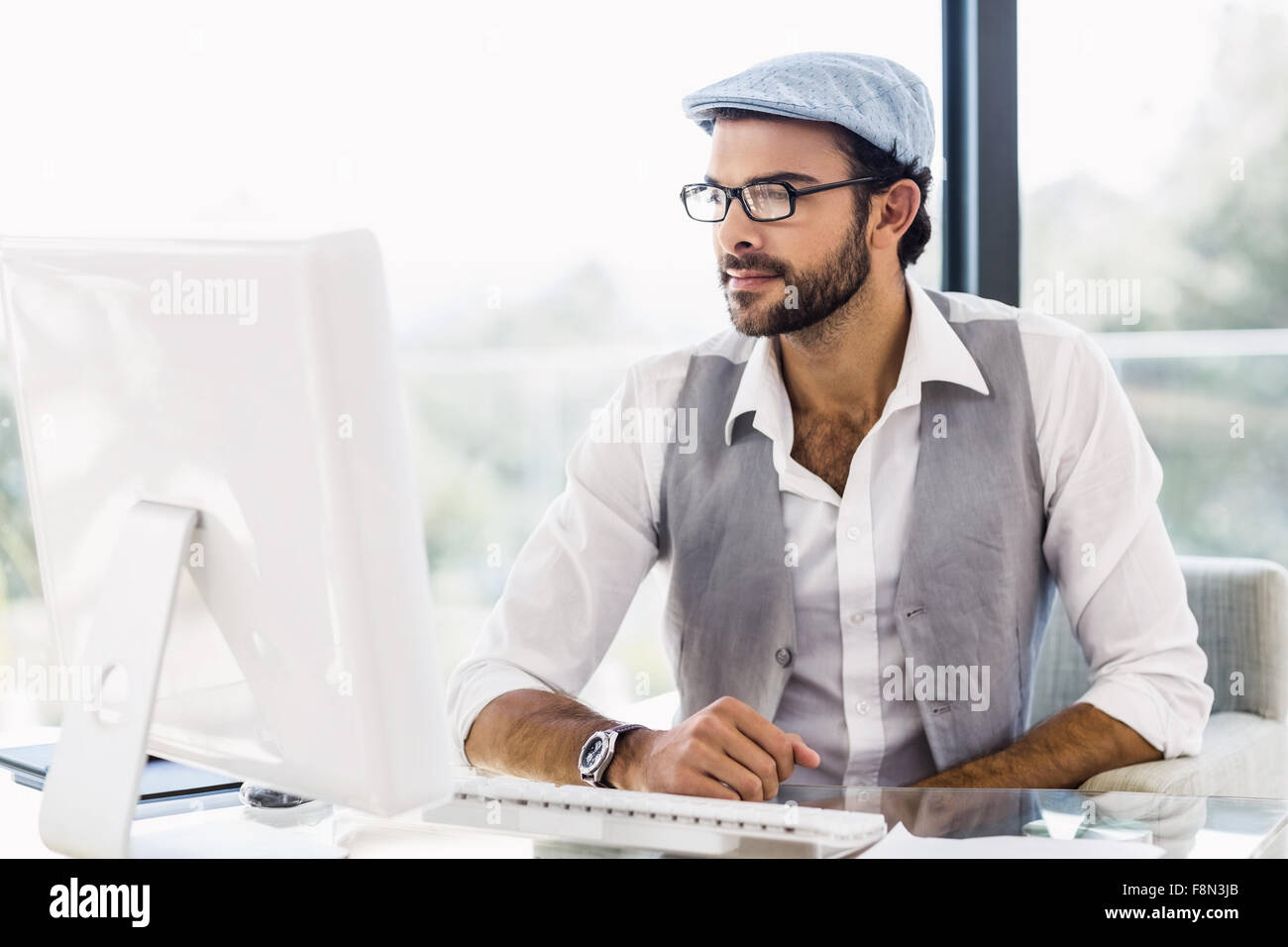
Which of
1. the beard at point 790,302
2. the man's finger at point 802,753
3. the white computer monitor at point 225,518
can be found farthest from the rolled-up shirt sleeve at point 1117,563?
the white computer monitor at point 225,518

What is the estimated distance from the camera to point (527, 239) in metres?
4.06

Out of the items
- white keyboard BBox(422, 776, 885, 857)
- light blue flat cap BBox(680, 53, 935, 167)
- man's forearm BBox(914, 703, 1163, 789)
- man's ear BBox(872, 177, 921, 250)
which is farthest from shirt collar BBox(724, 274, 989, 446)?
white keyboard BBox(422, 776, 885, 857)

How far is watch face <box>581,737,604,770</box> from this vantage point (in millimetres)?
1229

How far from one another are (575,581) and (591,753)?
40cm

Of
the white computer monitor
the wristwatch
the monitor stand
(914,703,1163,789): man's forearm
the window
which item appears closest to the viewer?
the white computer monitor

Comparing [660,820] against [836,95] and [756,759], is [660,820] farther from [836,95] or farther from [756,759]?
[836,95]

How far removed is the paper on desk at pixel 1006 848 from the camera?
2.80 ft

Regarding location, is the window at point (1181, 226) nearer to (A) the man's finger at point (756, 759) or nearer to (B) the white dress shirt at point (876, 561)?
(B) the white dress shirt at point (876, 561)

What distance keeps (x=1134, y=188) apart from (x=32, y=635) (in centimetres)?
305

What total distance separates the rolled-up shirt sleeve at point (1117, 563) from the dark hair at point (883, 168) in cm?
35

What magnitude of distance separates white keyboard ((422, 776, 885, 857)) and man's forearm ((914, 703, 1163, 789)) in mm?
425

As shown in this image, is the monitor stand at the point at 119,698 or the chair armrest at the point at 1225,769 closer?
the monitor stand at the point at 119,698

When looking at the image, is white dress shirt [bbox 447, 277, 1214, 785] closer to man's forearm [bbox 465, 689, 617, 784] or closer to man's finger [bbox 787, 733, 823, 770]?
man's forearm [bbox 465, 689, 617, 784]

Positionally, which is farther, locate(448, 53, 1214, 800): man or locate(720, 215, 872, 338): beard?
locate(720, 215, 872, 338): beard
